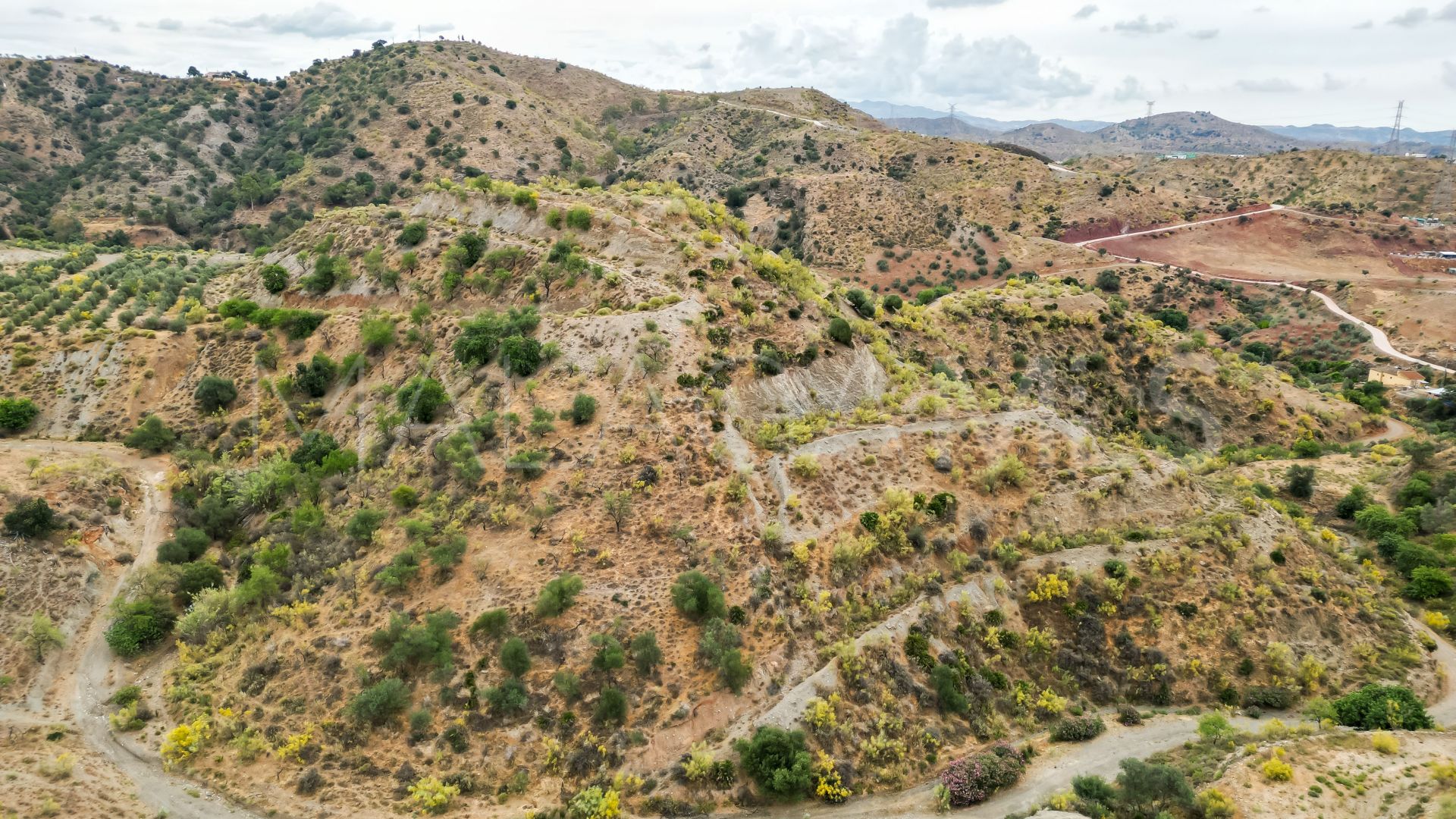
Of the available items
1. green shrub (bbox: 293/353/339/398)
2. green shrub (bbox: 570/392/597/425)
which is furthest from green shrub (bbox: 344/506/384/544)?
green shrub (bbox: 293/353/339/398)

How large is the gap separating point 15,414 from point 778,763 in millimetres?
53533

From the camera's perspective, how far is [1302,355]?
92.6 meters

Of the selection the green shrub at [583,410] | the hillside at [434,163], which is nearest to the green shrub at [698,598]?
the green shrub at [583,410]

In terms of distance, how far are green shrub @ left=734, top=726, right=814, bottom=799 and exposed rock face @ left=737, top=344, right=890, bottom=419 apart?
18105 mm

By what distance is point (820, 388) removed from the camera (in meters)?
43.7

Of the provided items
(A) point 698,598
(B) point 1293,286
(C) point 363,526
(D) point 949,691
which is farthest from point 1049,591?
(B) point 1293,286

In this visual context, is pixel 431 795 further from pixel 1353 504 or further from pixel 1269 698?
pixel 1353 504

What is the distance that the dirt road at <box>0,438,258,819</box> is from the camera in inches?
1060

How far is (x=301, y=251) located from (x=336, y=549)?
36125mm

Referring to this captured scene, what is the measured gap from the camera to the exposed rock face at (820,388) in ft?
134

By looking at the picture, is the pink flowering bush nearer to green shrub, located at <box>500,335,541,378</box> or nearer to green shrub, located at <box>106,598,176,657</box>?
green shrub, located at <box>500,335,541,378</box>

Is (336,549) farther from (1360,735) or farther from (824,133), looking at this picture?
(824,133)

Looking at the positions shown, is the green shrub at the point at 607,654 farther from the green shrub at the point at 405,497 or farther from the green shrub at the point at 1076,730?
the green shrub at the point at 1076,730

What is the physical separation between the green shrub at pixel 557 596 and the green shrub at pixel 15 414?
41149 millimetres
